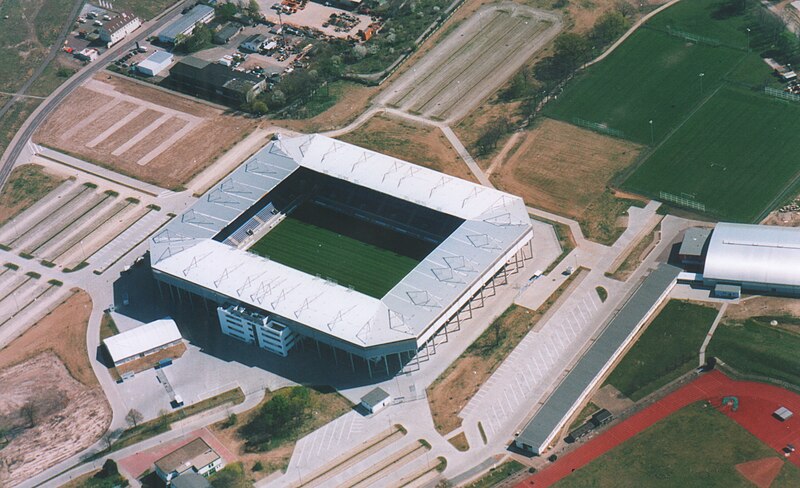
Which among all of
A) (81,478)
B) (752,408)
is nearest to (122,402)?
(81,478)

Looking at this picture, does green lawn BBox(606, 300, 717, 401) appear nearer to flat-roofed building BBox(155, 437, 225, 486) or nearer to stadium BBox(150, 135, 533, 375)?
stadium BBox(150, 135, 533, 375)

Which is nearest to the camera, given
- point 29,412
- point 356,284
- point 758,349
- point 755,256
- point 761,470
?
point 761,470

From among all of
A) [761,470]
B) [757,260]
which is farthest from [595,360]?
[757,260]

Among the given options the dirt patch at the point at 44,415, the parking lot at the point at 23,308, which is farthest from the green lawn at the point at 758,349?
the parking lot at the point at 23,308

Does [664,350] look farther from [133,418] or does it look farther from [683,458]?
[133,418]

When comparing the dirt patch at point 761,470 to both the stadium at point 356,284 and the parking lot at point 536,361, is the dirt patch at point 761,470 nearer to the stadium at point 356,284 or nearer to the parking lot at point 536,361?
the parking lot at point 536,361

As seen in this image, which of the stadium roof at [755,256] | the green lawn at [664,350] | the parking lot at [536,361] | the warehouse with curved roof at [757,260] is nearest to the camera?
the parking lot at [536,361]
